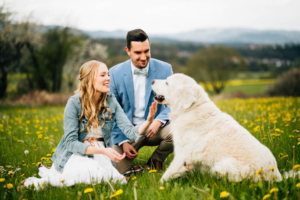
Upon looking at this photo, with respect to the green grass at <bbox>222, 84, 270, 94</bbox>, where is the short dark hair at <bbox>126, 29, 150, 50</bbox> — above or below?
above

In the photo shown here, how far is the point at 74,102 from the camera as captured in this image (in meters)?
3.31

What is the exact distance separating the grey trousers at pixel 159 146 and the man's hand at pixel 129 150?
16cm

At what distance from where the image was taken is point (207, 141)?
2922 mm

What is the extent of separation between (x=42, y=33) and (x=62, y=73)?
371cm

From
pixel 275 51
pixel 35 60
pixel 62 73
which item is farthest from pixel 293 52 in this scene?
pixel 35 60

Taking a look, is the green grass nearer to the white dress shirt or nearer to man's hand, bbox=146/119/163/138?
the white dress shirt

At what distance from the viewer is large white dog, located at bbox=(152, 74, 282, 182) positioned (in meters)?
2.62


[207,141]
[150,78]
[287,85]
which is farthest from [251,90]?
[207,141]

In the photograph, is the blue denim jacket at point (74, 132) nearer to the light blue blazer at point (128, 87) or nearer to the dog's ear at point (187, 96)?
the light blue blazer at point (128, 87)

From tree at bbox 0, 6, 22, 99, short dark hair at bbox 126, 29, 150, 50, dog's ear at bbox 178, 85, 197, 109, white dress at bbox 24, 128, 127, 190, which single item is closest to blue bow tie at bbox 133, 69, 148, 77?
short dark hair at bbox 126, 29, 150, 50

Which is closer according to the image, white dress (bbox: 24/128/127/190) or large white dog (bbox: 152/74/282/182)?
large white dog (bbox: 152/74/282/182)

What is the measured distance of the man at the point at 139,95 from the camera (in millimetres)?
4117

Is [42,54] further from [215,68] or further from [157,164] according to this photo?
[215,68]

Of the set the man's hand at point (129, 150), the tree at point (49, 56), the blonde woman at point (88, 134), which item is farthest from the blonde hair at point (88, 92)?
the tree at point (49, 56)
